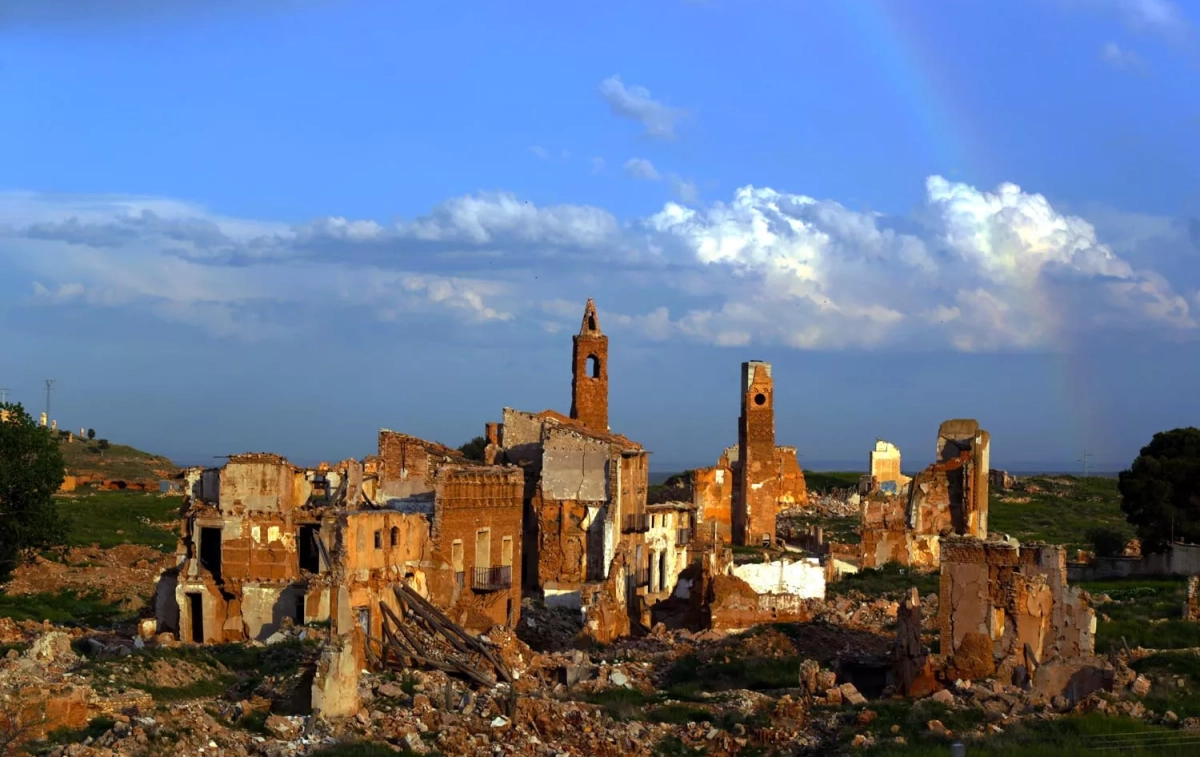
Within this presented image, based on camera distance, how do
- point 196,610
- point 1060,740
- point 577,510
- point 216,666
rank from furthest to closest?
point 577,510 → point 196,610 → point 216,666 → point 1060,740

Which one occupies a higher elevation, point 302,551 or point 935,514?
point 935,514

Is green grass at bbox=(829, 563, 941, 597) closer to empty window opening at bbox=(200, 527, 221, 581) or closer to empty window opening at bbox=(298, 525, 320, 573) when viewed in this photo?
empty window opening at bbox=(298, 525, 320, 573)

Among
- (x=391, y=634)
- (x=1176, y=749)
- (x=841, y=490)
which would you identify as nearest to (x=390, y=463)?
(x=391, y=634)

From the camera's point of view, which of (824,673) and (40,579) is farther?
(40,579)

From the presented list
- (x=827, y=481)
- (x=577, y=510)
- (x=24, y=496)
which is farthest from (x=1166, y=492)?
(x=827, y=481)

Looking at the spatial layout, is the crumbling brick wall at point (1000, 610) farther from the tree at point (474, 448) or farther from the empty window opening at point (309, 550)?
the tree at point (474, 448)

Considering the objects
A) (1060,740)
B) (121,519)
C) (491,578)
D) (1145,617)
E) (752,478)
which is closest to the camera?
(1060,740)

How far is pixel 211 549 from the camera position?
4194 cm

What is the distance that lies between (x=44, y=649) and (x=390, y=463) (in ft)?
42.4

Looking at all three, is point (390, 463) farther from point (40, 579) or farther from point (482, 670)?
point (40, 579)

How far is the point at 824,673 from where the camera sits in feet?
97.9

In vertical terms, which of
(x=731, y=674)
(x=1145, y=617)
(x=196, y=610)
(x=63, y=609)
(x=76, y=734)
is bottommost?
(x=63, y=609)

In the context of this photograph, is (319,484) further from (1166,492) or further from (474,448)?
(474,448)

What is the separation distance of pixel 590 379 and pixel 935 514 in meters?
14.6
